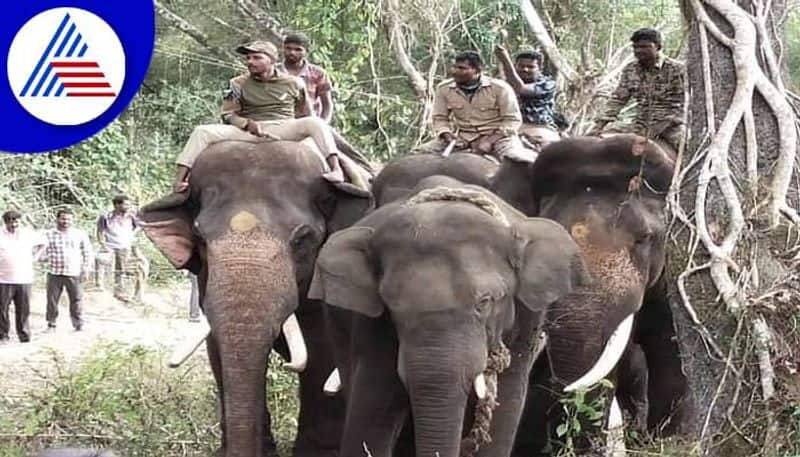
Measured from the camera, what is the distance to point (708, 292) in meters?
5.68

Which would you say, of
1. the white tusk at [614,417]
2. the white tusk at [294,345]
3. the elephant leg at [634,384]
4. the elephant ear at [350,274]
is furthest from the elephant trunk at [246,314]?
the elephant leg at [634,384]

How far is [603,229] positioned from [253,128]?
1771mm

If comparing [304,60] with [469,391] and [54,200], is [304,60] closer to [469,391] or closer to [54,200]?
[469,391]

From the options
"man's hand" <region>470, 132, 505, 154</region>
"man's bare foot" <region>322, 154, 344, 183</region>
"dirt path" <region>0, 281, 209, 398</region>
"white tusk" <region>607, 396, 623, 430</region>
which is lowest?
"dirt path" <region>0, 281, 209, 398</region>

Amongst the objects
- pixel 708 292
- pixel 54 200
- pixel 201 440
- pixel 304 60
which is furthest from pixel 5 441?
pixel 54 200

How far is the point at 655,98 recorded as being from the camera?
7512 millimetres

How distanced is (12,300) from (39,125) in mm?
1511

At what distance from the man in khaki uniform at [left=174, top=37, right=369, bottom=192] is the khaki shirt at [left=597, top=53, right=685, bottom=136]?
1463mm

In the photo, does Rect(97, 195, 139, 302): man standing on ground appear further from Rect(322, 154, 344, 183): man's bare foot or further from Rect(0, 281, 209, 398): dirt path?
Rect(322, 154, 344, 183): man's bare foot

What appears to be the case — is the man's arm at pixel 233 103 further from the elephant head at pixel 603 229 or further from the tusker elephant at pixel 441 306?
the tusker elephant at pixel 441 306

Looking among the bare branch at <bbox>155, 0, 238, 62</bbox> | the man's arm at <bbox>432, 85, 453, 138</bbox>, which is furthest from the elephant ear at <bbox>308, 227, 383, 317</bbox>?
the bare branch at <bbox>155, 0, 238, 62</bbox>

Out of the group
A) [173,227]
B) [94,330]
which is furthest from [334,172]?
[94,330]

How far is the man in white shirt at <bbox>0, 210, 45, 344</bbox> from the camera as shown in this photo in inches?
468

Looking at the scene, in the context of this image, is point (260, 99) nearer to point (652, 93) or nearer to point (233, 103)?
point (233, 103)
